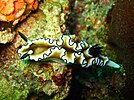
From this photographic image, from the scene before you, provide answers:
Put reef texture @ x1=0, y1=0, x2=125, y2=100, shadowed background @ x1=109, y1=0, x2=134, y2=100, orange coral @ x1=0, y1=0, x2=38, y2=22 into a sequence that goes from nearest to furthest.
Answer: orange coral @ x1=0, y1=0, x2=38, y2=22
reef texture @ x1=0, y1=0, x2=125, y2=100
shadowed background @ x1=109, y1=0, x2=134, y2=100

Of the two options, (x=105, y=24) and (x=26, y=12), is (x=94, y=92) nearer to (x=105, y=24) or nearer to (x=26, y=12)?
(x=105, y=24)

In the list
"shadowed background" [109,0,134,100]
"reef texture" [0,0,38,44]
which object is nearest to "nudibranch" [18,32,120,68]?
"reef texture" [0,0,38,44]

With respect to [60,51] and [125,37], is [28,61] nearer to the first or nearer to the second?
[60,51]

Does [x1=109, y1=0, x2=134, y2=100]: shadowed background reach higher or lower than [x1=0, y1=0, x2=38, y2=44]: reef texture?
lower

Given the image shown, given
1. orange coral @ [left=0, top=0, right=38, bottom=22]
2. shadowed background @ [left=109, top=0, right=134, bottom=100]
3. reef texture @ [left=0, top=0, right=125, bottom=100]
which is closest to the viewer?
orange coral @ [left=0, top=0, right=38, bottom=22]

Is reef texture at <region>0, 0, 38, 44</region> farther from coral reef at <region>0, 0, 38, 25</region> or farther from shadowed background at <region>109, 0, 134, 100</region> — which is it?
shadowed background at <region>109, 0, 134, 100</region>

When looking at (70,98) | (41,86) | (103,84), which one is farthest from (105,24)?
(41,86)

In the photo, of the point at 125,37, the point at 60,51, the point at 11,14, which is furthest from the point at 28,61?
the point at 125,37
